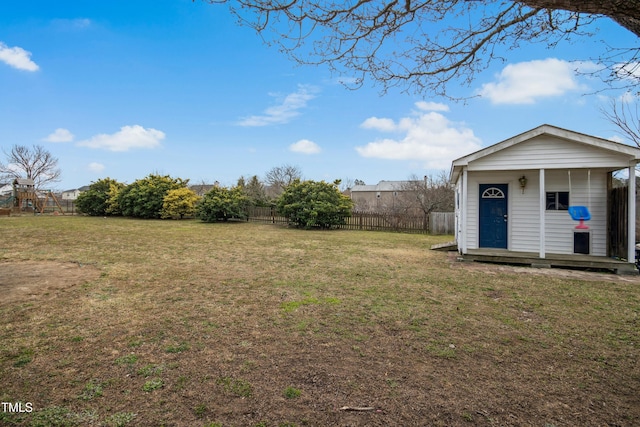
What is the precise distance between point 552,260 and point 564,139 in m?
2.93

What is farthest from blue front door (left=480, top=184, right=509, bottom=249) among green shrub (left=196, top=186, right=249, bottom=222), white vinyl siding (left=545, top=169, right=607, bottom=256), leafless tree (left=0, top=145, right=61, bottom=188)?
leafless tree (left=0, top=145, right=61, bottom=188)

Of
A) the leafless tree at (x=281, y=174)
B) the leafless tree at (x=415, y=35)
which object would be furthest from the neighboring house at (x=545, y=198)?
the leafless tree at (x=281, y=174)

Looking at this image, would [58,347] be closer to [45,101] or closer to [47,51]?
[47,51]

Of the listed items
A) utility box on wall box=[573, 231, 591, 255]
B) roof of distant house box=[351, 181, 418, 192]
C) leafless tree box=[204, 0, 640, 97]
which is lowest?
utility box on wall box=[573, 231, 591, 255]

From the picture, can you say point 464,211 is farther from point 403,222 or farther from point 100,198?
point 100,198

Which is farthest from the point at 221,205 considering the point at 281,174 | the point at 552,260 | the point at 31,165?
the point at 31,165

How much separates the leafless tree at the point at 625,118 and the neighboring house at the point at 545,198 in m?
0.59

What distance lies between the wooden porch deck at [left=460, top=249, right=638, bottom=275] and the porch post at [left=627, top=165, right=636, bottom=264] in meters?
0.28

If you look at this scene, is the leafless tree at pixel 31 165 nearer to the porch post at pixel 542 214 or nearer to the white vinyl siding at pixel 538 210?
the white vinyl siding at pixel 538 210

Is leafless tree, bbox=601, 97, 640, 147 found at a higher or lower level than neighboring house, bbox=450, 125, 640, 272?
higher

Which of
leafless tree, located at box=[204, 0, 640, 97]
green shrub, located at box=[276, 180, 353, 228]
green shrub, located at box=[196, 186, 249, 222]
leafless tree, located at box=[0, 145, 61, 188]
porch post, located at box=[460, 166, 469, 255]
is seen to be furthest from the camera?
leafless tree, located at box=[0, 145, 61, 188]

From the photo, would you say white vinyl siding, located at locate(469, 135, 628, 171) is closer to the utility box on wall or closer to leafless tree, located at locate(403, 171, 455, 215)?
the utility box on wall

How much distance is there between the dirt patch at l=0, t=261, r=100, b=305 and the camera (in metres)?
4.49

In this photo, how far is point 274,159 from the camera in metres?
37.4
